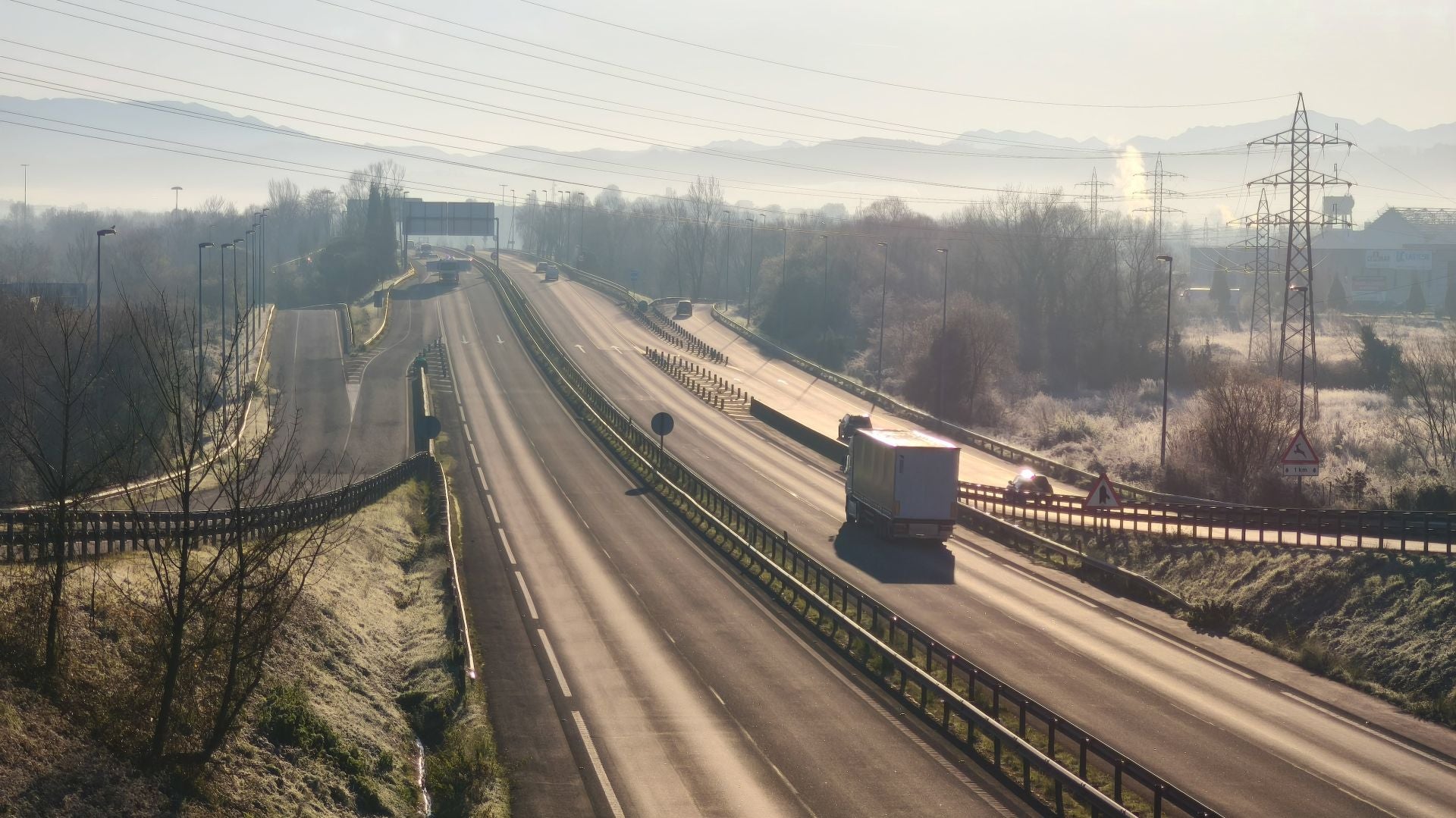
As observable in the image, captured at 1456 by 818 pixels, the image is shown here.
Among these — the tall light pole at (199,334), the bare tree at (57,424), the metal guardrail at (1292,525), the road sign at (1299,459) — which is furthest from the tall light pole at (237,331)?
the road sign at (1299,459)

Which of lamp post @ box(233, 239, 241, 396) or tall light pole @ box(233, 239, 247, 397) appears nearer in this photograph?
tall light pole @ box(233, 239, 247, 397)

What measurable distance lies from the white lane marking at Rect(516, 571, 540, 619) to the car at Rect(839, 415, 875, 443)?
2937cm

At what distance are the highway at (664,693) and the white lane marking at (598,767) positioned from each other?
4cm

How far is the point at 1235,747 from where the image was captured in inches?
844

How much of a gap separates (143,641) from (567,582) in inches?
680

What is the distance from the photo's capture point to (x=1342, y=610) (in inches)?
1179

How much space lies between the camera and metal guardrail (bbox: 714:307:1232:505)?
50.2m

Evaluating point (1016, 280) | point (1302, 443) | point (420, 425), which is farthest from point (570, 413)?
point (1016, 280)

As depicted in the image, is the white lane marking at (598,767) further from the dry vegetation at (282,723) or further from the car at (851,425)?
the car at (851,425)

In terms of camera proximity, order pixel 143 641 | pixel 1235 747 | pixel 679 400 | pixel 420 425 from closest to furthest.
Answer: pixel 143 641
pixel 1235 747
pixel 420 425
pixel 679 400

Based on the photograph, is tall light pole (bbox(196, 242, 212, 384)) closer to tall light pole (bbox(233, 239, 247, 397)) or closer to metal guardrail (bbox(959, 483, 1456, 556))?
tall light pole (bbox(233, 239, 247, 397))

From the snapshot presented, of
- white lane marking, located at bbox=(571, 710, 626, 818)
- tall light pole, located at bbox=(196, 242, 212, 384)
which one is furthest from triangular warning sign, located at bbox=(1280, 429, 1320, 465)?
tall light pole, located at bbox=(196, 242, 212, 384)

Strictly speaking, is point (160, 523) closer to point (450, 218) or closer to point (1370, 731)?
point (1370, 731)

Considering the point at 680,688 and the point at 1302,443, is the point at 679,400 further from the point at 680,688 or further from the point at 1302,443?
the point at 680,688
